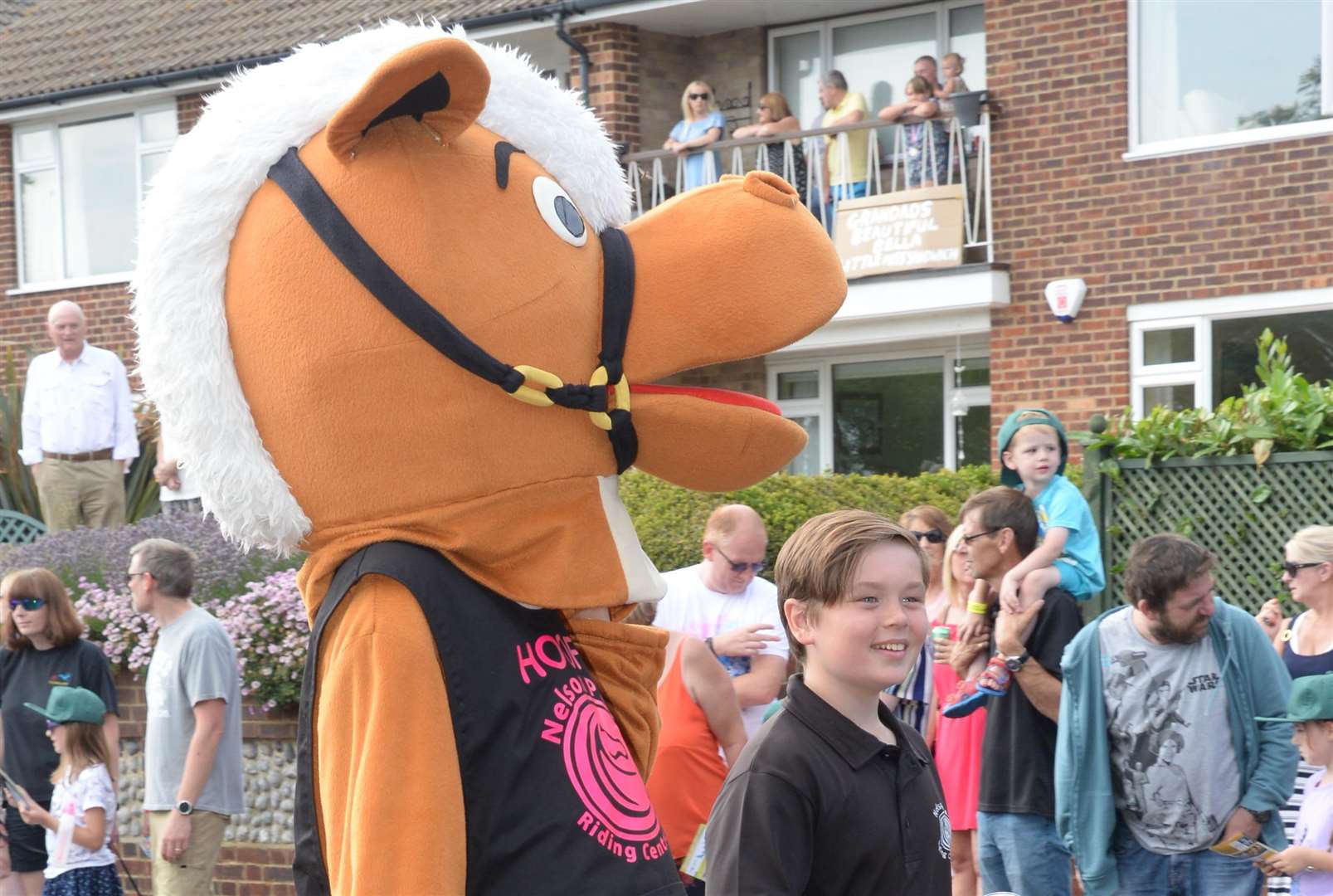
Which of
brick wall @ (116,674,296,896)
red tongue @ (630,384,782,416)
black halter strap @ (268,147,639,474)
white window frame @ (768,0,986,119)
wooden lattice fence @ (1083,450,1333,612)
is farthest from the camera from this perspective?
white window frame @ (768,0,986,119)

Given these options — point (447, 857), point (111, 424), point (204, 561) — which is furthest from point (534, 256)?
point (111, 424)

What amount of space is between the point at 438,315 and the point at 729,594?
138 inches

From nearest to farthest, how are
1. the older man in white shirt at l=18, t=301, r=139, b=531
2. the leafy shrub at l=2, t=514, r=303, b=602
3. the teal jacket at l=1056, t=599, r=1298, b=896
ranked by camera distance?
the teal jacket at l=1056, t=599, r=1298, b=896 < the leafy shrub at l=2, t=514, r=303, b=602 < the older man in white shirt at l=18, t=301, r=139, b=531

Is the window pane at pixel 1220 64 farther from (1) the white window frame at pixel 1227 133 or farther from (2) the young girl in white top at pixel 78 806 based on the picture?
(2) the young girl in white top at pixel 78 806

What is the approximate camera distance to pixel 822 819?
117 inches

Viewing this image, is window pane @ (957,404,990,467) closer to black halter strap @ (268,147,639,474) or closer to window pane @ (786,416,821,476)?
window pane @ (786,416,821,476)

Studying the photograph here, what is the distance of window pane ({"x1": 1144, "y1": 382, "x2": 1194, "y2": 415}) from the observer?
13.5 meters

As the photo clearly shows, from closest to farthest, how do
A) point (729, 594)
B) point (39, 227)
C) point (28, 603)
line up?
point (729, 594) < point (28, 603) < point (39, 227)

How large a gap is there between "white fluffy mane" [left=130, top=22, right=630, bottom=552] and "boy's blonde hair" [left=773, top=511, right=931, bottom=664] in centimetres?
72

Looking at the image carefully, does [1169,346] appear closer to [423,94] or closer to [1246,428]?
[1246,428]

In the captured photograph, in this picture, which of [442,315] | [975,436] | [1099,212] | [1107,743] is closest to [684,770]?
[1107,743]

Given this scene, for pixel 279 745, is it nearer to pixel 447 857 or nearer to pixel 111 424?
pixel 111 424

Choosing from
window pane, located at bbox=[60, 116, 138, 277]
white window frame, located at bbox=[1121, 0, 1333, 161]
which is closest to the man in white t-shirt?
white window frame, located at bbox=[1121, 0, 1333, 161]

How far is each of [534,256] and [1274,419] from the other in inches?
216
